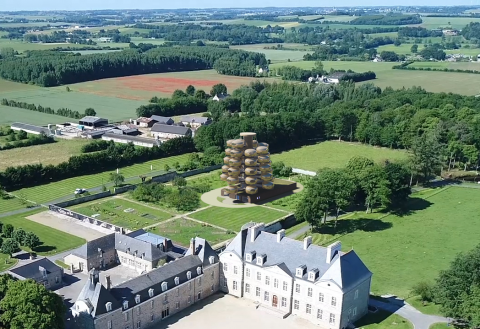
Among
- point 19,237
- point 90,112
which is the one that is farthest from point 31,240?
point 90,112

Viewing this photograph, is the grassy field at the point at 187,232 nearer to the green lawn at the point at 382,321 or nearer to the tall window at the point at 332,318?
the tall window at the point at 332,318

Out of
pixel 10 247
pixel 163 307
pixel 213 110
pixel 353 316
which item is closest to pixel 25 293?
pixel 163 307

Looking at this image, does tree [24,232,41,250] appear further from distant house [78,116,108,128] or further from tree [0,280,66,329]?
distant house [78,116,108,128]

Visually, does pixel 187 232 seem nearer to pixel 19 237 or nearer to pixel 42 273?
pixel 19 237

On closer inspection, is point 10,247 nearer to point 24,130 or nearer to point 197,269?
point 197,269

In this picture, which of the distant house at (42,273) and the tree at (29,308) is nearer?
the tree at (29,308)

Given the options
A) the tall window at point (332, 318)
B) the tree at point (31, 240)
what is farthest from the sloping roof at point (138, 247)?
the tall window at point (332, 318)
